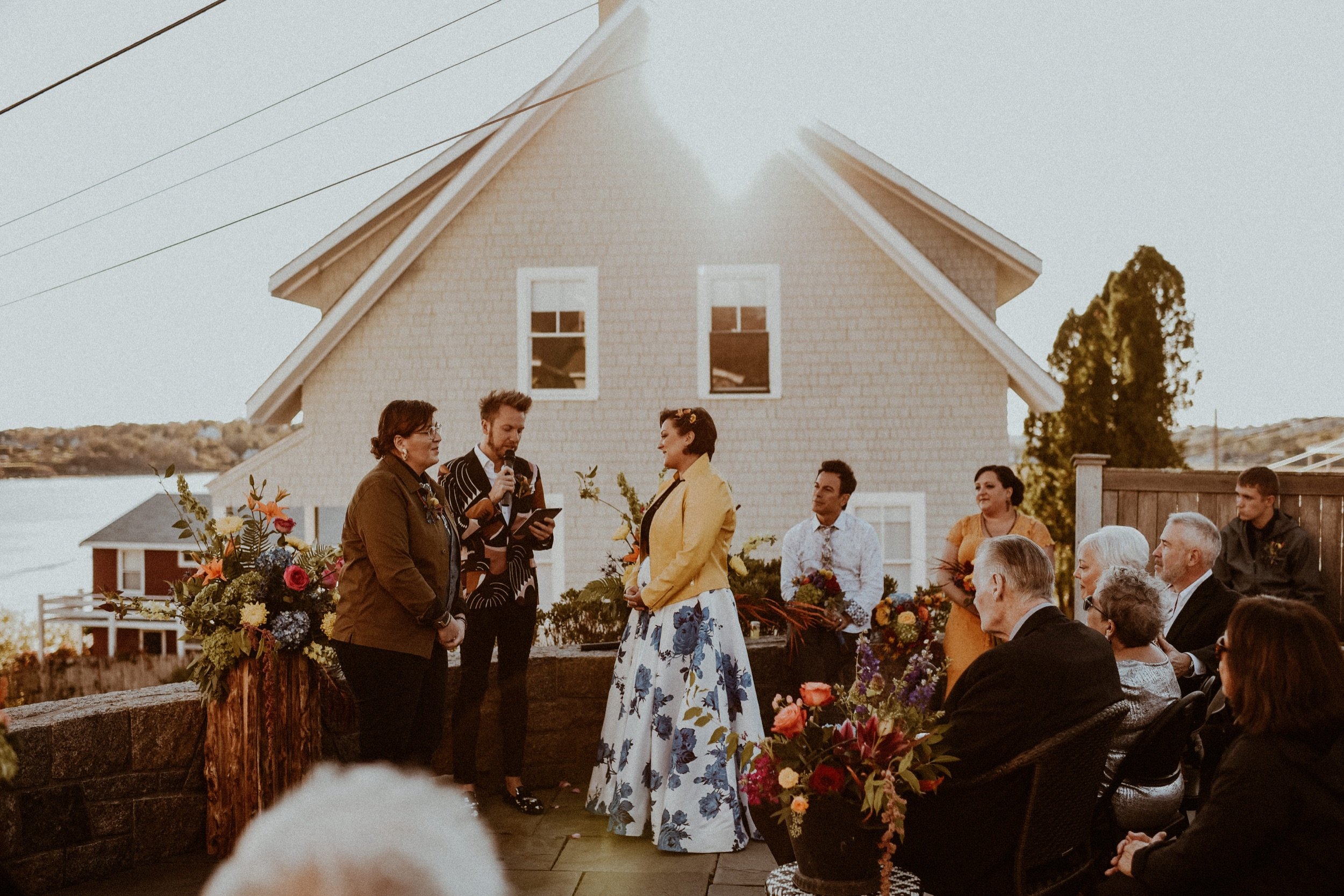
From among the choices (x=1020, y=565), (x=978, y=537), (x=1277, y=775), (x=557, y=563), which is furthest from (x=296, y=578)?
(x=557, y=563)

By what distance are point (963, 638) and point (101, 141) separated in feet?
53.2

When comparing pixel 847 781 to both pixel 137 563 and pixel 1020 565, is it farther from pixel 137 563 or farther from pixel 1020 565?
pixel 137 563

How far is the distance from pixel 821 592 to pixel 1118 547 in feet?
6.80

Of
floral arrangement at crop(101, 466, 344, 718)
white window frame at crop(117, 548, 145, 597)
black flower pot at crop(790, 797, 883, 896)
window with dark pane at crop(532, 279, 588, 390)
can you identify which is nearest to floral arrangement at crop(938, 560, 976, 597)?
black flower pot at crop(790, 797, 883, 896)

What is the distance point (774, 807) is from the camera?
3.14m

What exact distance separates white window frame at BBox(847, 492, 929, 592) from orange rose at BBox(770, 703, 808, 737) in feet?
31.5

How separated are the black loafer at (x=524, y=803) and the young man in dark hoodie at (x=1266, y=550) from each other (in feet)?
15.0

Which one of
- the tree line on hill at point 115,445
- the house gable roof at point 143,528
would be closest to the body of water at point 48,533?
the house gable roof at point 143,528

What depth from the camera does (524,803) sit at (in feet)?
17.7

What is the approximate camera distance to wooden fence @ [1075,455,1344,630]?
7492 mm

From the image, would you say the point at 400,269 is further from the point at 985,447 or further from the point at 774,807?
the point at 774,807

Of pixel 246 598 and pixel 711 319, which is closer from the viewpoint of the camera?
pixel 246 598

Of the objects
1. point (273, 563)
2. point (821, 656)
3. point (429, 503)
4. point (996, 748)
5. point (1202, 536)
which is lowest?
point (821, 656)

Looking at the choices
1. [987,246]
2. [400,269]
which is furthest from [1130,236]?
[400,269]
